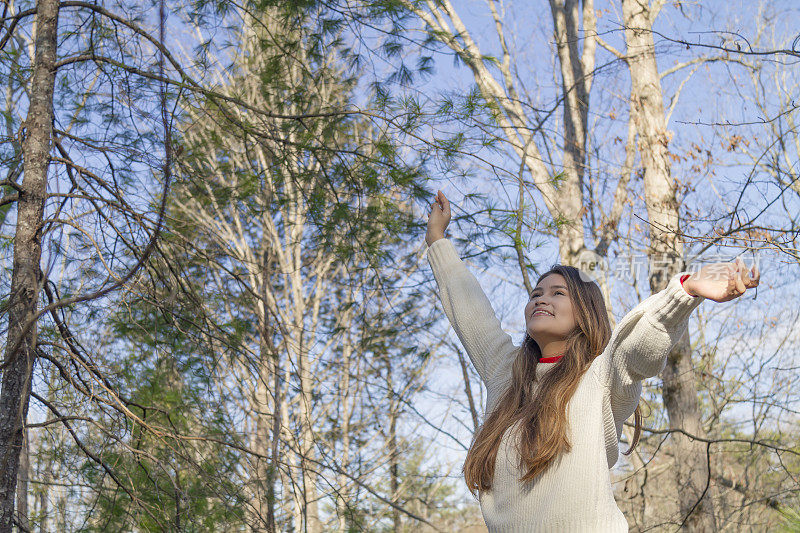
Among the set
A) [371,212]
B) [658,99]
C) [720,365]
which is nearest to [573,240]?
[658,99]

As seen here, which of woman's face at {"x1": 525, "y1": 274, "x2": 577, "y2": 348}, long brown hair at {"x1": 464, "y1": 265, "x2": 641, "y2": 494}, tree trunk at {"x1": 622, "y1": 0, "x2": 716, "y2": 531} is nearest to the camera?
long brown hair at {"x1": 464, "y1": 265, "x2": 641, "y2": 494}

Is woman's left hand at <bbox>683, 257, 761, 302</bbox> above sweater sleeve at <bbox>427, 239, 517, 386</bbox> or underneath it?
underneath

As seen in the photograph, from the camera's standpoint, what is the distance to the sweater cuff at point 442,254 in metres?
2.09

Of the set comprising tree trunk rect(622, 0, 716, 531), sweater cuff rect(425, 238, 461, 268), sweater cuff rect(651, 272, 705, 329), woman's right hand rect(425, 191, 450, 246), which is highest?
tree trunk rect(622, 0, 716, 531)

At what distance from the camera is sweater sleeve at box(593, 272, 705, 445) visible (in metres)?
1.45

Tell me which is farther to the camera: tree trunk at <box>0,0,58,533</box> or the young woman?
tree trunk at <box>0,0,58,533</box>

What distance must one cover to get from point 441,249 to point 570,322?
44 centimetres

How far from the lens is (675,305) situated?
1.44m

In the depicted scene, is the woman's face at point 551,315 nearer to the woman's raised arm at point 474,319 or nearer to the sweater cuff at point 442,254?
→ the woman's raised arm at point 474,319

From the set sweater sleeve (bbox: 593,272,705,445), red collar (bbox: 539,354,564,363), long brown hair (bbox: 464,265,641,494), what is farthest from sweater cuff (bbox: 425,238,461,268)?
sweater sleeve (bbox: 593,272,705,445)

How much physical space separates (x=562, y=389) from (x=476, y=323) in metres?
0.37

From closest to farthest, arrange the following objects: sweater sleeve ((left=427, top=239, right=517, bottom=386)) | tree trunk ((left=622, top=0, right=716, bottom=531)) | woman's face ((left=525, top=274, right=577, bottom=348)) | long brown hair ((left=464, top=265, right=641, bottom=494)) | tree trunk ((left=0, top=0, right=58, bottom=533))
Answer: long brown hair ((left=464, top=265, right=641, bottom=494))
woman's face ((left=525, top=274, right=577, bottom=348))
sweater sleeve ((left=427, top=239, right=517, bottom=386))
tree trunk ((left=0, top=0, right=58, bottom=533))
tree trunk ((left=622, top=0, right=716, bottom=531))

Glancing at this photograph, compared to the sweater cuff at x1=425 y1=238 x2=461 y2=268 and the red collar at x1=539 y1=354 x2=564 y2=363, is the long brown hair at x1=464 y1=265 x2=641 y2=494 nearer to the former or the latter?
the red collar at x1=539 y1=354 x2=564 y2=363

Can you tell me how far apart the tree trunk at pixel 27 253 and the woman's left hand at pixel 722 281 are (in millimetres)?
1616
